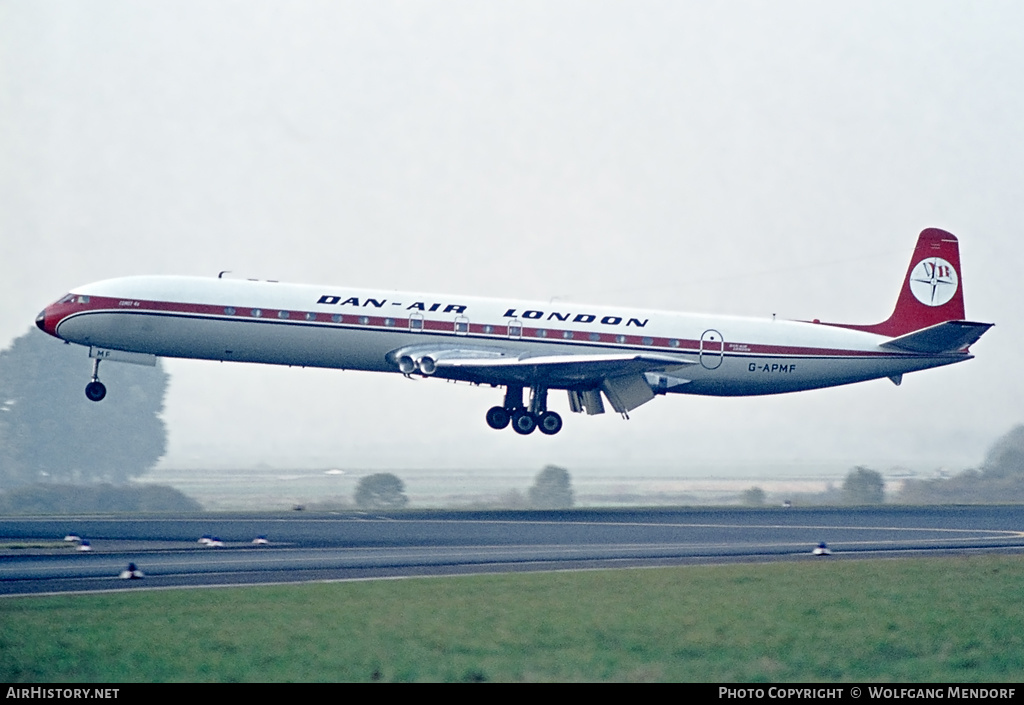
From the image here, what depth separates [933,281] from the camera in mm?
40812

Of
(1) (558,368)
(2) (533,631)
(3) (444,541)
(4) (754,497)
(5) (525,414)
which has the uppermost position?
(1) (558,368)

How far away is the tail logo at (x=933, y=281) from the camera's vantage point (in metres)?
40.6

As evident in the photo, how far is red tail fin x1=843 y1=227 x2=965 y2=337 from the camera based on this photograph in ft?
132

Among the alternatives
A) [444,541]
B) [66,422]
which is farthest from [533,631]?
[66,422]

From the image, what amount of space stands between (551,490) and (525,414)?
2942 mm

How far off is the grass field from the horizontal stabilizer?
1848 cm

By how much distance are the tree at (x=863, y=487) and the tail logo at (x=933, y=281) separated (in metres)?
6.23

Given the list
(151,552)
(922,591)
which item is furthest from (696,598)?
(151,552)

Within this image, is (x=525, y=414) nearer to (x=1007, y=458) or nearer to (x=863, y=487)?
(x=863, y=487)

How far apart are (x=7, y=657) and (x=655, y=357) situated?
2354cm

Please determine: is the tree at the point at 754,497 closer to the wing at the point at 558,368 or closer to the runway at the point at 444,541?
the runway at the point at 444,541

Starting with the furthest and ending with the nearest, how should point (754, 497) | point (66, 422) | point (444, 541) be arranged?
point (66, 422) → point (754, 497) → point (444, 541)

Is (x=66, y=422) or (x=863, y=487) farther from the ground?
(x=66, y=422)

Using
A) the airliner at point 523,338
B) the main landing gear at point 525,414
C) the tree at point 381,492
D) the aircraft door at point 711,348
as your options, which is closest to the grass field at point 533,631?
the airliner at point 523,338
